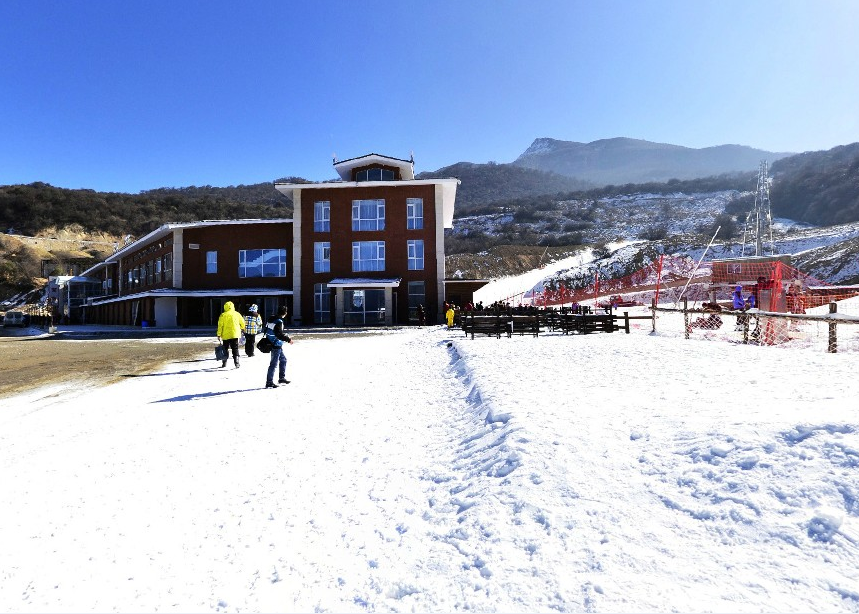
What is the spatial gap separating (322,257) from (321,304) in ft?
11.5

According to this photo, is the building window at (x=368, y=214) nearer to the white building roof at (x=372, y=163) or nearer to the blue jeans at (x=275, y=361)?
the white building roof at (x=372, y=163)

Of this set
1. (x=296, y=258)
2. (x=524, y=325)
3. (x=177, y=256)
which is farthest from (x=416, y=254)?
(x=177, y=256)

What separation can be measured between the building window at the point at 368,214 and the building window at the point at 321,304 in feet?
16.8

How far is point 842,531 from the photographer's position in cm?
280

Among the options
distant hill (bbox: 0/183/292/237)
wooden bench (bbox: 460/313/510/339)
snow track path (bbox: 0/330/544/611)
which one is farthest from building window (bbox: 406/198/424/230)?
distant hill (bbox: 0/183/292/237)

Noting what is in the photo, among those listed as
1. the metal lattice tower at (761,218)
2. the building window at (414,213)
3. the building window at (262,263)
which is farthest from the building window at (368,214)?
the metal lattice tower at (761,218)

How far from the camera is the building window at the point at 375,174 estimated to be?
122 feet

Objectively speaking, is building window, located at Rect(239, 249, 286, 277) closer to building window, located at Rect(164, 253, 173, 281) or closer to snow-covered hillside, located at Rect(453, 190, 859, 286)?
building window, located at Rect(164, 253, 173, 281)

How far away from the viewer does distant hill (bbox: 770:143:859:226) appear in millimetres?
102625

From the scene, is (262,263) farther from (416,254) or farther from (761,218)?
(761,218)

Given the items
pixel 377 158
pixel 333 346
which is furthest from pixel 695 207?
pixel 333 346

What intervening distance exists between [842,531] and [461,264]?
75.3 metres

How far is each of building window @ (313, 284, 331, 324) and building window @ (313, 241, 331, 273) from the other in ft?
4.17

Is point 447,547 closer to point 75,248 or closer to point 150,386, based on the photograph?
point 150,386
